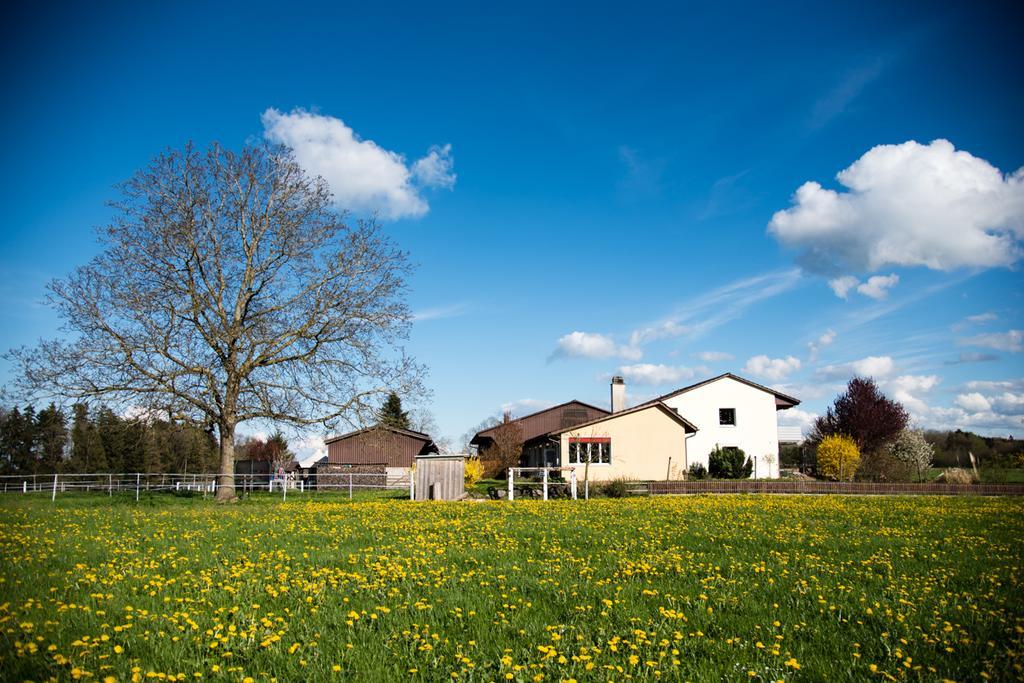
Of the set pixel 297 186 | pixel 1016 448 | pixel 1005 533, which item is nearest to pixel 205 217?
pixel 297 186

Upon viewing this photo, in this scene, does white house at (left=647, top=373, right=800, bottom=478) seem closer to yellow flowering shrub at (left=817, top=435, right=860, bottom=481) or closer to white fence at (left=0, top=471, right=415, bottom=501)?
yellow flowering shrub at (left=817, top=435, right=860, bottom=481)

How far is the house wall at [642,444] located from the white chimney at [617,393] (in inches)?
516

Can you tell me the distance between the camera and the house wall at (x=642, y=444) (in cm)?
4138

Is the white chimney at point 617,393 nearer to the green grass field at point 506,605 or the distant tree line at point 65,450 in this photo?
the distant tree line at point 65,450

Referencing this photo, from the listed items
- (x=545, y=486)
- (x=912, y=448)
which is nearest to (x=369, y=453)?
(x=545, y=486)

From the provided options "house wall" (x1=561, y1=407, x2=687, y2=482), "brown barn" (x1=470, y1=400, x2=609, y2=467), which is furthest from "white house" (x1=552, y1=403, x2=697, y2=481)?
"brown barn" (x1=470, y1=400, x2=609, y2=467)

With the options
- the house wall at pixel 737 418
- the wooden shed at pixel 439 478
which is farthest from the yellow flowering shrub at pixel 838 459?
the wooden shed at pixel 439 478

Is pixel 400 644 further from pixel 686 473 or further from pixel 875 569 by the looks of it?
pixel 686 473

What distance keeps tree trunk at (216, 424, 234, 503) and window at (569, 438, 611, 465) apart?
2230 centimetres

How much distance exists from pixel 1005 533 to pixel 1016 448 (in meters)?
47.2

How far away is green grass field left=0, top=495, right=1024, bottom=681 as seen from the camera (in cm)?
530

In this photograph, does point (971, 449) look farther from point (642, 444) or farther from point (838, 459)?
point (642, 444)

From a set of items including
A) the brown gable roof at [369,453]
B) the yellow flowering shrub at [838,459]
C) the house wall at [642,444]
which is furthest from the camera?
the brown gable roof at [369,453]

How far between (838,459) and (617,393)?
18.6 m
